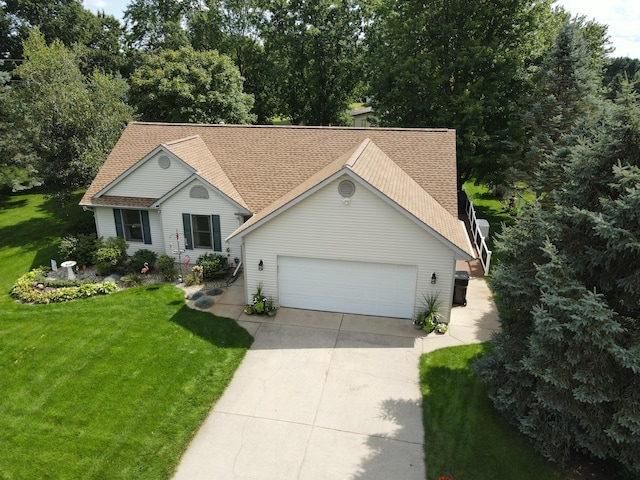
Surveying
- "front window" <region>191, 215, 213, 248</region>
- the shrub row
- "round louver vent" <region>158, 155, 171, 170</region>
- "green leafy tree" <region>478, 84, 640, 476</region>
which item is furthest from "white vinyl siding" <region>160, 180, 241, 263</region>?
"green leafy tree" <region>478, 84, 640, 476</region>

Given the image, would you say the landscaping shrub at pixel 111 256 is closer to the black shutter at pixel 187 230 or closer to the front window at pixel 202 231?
the black shutter at pixel 187 230

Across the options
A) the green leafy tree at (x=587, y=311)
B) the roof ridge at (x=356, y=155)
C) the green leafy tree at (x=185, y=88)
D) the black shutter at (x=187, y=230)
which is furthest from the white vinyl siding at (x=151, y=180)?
the green leafy tree at (x=587, y=311)

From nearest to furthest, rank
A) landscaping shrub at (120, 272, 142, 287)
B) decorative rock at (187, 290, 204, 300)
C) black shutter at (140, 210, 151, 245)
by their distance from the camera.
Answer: decorative rock at (187, 290, 204, 300) → landscaping shrub at (120, 272, 142, 287) → black shutter at (140, 210, 151, 245)

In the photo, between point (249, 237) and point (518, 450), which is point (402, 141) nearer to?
point (249, 237)

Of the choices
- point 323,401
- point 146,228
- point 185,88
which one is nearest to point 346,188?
point 323,401

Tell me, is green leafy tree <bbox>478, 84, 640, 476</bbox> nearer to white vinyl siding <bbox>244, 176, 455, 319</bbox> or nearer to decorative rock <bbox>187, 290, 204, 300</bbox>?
white vinyl siding <bbox>244, 176, 455, 319</bbox>

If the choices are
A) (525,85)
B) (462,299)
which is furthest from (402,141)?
(525,85)

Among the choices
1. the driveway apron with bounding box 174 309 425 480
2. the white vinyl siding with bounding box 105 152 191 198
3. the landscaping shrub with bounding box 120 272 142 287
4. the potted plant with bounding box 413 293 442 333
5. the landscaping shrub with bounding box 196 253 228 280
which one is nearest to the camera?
the driveway apron with bounding box 174 309 425 480

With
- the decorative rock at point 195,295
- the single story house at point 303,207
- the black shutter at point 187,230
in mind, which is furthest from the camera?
the black shutter at point 187,230
